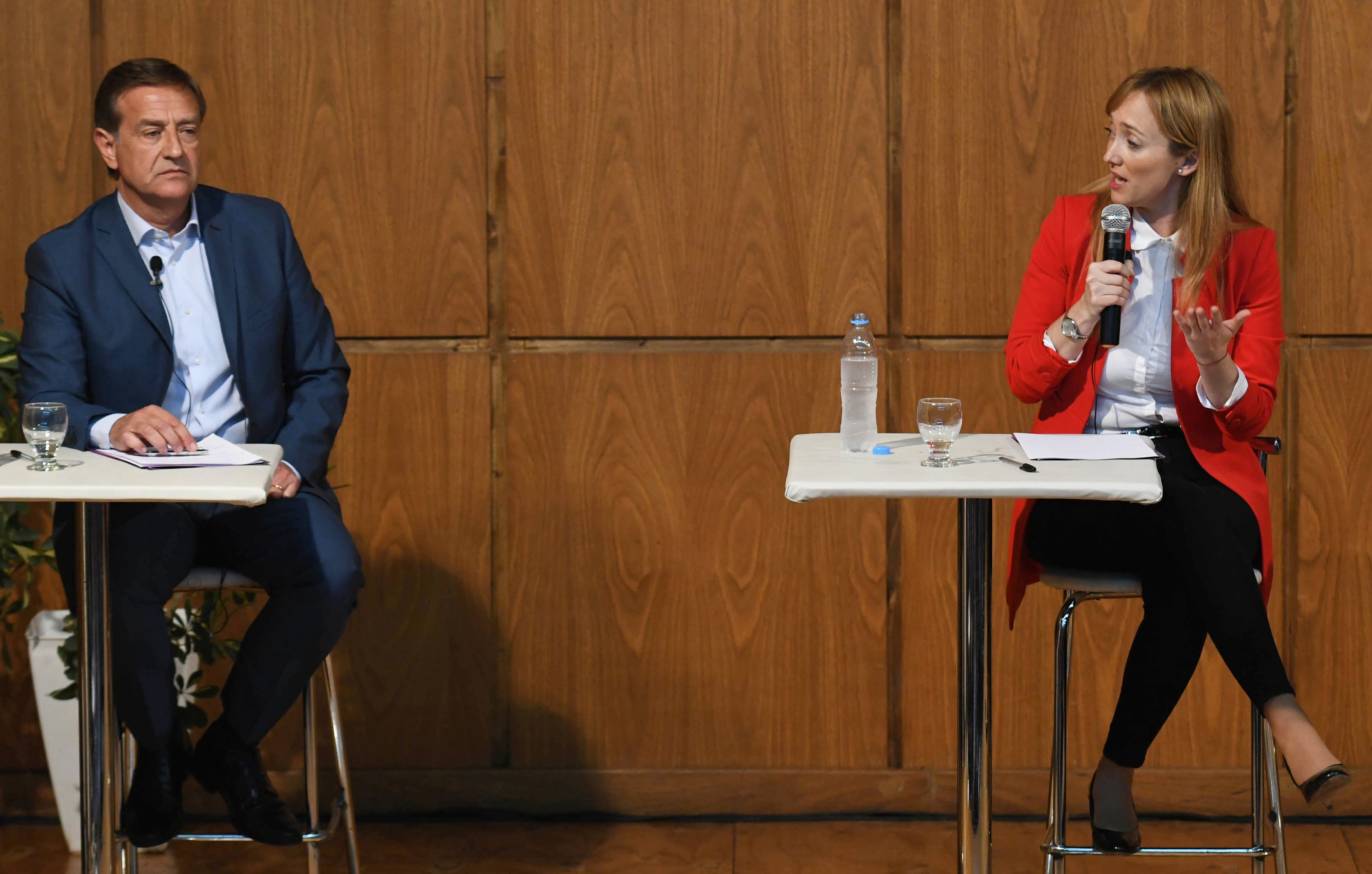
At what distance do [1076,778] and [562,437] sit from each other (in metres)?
1.45

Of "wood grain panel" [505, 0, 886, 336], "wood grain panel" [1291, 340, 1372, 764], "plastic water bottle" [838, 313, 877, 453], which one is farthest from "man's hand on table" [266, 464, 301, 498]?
"wood grain panel" [1291, 340, 1372, 764]

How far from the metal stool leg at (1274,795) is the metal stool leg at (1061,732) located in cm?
35

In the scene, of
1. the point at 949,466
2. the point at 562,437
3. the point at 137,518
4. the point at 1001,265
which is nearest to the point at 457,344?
the point at 562,437

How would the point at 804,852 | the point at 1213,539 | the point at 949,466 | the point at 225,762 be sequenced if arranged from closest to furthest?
the point at 949,466 < the point at 1213,539 < the point at 225,762 < the point at 804,852

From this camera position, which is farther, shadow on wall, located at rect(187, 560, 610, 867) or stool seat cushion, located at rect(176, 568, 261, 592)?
shadow on wall, located at rect(187, 560, 610, 867)

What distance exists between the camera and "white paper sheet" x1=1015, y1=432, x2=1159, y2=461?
232 cm

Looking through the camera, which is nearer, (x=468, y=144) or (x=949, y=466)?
(x=949, y=466)

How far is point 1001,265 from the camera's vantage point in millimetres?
3424

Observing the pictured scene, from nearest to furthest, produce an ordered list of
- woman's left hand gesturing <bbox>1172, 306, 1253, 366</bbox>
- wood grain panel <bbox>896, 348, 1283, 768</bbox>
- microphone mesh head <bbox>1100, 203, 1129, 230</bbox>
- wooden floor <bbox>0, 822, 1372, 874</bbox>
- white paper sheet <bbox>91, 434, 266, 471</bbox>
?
white paper sheet <bbox>91, 434, 266, 471</bbox> → woman's left hand gesturing <bbox>1172, 306, 1253, 366</bbox> → microphone mesh head <bbox>1100, 203, 1129, 230</bbox> → wooden floor <bbox>0, 822, 1372, 874</bbox> → wood grain panel <bbox>896, 348, 1283, 768</bbox>

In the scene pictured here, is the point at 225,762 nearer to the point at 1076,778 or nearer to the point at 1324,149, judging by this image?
the point at 1076,778

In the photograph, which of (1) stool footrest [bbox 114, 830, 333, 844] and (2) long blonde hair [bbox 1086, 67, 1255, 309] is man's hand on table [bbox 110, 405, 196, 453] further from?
(2) long blonde hair [bbox 1086, 67, 1255, 309]

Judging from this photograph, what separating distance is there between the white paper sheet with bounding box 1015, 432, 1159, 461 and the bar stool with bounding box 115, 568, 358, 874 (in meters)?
1.38

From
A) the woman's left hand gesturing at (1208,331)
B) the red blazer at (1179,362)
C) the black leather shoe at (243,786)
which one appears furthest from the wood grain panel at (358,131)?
the woman's left hand gesturing at (1208,331)

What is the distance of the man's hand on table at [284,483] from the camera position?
8.78ft
